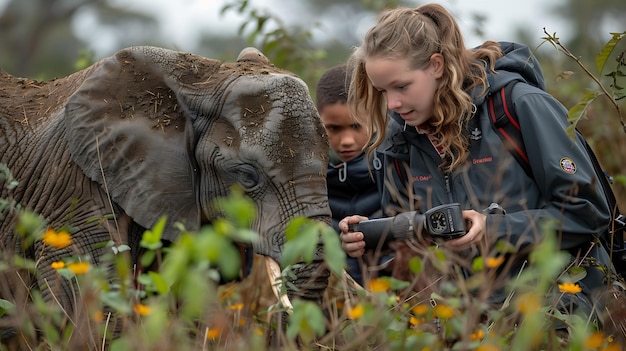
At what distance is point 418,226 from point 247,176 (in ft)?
3.10

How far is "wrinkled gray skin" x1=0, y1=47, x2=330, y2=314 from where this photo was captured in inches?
184

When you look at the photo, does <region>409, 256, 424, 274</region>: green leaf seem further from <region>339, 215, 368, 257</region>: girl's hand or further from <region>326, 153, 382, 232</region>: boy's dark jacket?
<region>326, 153, 382, 232</region>: boy's dark jacket

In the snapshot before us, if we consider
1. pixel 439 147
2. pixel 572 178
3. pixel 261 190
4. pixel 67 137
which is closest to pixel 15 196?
pixel 67 137

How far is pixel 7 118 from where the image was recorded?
521 cm

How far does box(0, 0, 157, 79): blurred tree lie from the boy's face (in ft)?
69.0

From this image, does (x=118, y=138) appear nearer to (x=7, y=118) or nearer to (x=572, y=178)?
(x=7, y=118)

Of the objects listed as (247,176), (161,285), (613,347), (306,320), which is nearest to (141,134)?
(247,176)

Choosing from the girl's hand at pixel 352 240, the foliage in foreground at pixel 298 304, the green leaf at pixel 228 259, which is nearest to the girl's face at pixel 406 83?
the girl's hand at pixel 352 240

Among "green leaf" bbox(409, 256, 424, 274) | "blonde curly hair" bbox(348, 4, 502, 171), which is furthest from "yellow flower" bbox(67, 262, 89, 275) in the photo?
"blonde curly hair" bbox(348, 4, 502, 171)

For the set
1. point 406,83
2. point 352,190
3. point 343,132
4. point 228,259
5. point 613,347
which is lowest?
point 352,190

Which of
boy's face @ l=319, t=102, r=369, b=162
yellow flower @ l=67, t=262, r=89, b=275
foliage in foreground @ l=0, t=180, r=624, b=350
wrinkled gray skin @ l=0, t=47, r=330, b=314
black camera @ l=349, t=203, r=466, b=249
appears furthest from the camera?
boy's face @ l=319, t=102, r=369, b=162

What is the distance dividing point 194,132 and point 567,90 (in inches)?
237

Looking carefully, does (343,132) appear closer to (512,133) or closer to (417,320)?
(512,133)

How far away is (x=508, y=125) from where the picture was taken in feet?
14.5
